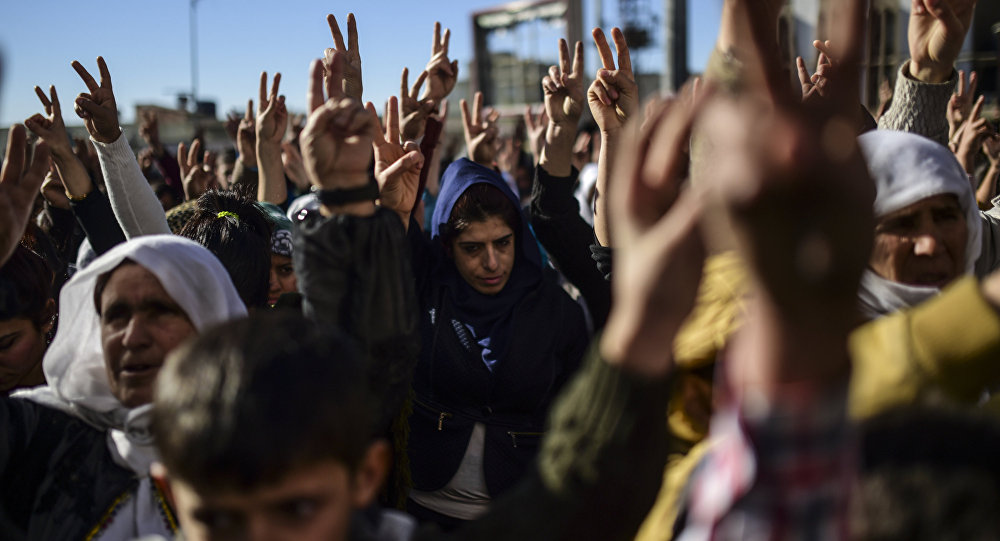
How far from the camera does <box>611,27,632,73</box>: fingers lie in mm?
2770

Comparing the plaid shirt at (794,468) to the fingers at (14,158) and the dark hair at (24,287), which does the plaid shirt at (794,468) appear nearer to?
the fingers at (14,158)

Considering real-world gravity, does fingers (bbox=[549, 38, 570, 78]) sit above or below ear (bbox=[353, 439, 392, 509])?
above

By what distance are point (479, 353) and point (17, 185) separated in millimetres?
1535

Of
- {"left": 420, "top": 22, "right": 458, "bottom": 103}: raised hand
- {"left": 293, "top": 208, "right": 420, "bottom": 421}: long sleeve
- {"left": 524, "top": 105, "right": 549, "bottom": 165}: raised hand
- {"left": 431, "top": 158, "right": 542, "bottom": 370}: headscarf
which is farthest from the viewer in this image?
{"left": 524, "top": 105, "right": 549, "bottom": 165}: raised hand

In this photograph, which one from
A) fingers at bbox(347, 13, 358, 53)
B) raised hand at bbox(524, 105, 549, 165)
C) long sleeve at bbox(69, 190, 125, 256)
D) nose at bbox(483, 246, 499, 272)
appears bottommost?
nose at bbox(483, 246, 499, 272)

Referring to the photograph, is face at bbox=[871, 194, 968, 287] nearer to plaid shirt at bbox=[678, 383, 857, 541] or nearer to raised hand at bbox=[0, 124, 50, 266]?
plaid shirt at bbox=[678, 383, 857, 541]

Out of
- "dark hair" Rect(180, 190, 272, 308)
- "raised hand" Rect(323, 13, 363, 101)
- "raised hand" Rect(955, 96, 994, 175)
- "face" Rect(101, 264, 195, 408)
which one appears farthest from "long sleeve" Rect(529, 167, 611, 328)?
"raised hand" Rect(955, 96, 994, 175)

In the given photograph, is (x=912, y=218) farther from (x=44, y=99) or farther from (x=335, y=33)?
(x=44, y=99)

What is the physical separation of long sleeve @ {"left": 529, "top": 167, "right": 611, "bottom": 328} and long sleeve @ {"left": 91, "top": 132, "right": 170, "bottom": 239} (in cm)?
132

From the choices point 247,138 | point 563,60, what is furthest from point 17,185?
point 247,138

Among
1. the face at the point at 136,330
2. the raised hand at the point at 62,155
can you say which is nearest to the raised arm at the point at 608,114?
the face at the point at 136,330

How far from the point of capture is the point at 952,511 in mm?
959

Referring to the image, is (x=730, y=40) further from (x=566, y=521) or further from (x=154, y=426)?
(x=154, y=426)

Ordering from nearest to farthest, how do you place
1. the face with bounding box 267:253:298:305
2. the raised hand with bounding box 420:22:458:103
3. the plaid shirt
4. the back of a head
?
1. the plaid shirt
2. the back of a head
3. the face with bounding box 267:253:298:305
4. the raised hand with bounding box 420:22:458:103
